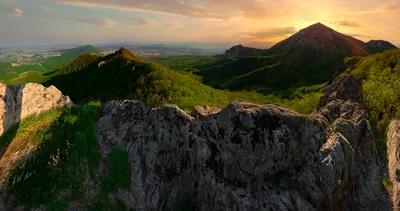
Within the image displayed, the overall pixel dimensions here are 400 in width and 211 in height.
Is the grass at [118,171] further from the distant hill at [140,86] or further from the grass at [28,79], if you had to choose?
the grass at [28,79]

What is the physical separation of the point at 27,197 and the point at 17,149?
118 inches

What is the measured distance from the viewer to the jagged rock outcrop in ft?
48.6

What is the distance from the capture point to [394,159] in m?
17.1

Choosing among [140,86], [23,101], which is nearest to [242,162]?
[23,101]

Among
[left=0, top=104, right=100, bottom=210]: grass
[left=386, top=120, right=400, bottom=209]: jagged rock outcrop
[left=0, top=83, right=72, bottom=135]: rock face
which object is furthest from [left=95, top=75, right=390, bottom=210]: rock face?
[left=0, top=83, right=72, bottom=135]: rock face

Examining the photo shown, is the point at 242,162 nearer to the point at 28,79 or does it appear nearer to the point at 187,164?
the point at 187,164

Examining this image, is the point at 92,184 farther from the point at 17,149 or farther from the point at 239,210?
the point at 239,210

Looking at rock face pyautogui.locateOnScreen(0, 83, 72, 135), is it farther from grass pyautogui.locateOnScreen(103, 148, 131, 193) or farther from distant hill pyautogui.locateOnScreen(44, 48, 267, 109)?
distant hill pyautogui.locateOnScreen(44, 48, 267, 109)

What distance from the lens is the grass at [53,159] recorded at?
38.1 feet

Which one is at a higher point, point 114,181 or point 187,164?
point 187,164

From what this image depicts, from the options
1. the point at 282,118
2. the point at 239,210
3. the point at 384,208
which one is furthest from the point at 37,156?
the point at 384,208

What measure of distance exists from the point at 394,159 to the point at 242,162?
474 inches

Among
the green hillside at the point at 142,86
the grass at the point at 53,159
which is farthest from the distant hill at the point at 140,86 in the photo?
the grass at the point at 53,159

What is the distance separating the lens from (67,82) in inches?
4560
